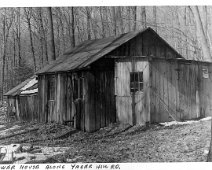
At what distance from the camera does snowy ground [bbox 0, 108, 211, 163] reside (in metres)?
8.06

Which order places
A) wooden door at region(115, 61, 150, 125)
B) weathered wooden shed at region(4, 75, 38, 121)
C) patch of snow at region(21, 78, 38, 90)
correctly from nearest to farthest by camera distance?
1. wooden door at region(115, 61, 150, 125)
2. weathered wooden shed at region(4, 75, 38, 121)
3. patch of snow at region(21, 78, 38, 90)

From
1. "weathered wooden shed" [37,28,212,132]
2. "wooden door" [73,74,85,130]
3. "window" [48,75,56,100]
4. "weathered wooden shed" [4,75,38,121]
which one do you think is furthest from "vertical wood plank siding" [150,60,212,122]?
"weathered wooden shed" [4,75,38,121]

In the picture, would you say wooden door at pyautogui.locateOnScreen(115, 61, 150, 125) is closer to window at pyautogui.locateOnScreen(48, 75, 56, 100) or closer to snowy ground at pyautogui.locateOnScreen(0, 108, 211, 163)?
snowy ground at pyautogui.locateOnScreen(0, 108, 211, 163)

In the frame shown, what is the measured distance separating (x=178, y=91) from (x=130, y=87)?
2.15 meters

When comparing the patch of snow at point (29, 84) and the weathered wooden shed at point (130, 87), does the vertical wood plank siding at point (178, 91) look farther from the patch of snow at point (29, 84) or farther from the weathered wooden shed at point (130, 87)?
the patch of snow at point (29, 84)

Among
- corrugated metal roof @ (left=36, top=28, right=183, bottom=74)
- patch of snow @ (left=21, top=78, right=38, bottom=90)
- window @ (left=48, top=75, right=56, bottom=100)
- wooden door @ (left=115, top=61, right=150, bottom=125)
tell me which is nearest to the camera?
wooden door @ (left=115, top=61, right=150, bottom=125)

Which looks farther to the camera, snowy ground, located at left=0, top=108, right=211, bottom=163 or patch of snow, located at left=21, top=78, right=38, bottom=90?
patch of snow, located at left=21, top=78, right=38, bottom=90

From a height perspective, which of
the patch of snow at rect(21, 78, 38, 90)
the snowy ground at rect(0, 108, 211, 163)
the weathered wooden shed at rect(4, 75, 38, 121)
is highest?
the patch of snow at rect(21, 78, 38, 90)

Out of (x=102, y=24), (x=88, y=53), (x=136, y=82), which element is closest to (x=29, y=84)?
(x=88, y=53)

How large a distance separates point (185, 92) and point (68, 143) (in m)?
5.67

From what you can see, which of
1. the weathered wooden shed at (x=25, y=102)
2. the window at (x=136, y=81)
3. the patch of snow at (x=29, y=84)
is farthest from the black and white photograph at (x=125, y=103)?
the patch of snow at (x=29, y=84)

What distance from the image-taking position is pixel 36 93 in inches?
679

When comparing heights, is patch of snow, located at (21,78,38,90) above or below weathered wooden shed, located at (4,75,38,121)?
above

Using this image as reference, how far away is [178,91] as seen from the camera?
41.0 feet
